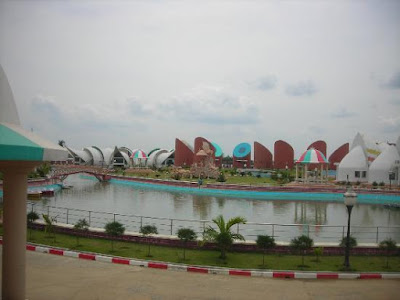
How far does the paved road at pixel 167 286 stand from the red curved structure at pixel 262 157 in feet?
141

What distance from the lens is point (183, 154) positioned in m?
52.4

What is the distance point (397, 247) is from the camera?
8406mm

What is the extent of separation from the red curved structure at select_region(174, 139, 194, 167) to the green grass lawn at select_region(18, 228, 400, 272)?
42.8m

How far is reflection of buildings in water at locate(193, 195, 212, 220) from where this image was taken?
690 inches

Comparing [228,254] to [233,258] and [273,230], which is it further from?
[273,230]

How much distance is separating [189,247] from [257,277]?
7.91 feet

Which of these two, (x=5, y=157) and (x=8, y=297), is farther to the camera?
(x=8, y=297)

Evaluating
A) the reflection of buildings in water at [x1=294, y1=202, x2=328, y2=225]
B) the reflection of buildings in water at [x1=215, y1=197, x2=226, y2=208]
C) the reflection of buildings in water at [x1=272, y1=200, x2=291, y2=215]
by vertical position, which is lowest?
the reflection of buildings in water at [x1=294, y1=202, x2=328, y2=225]

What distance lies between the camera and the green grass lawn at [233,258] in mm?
7723

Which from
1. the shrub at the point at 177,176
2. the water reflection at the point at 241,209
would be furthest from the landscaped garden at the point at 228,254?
the shrub at the point at 177,176

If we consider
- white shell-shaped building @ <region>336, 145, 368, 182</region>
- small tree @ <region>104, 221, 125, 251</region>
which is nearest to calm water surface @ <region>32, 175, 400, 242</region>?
small tree @ <region>104, 221, 125, 251</region>

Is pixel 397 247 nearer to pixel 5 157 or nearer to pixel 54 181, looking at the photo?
pixel 5 157

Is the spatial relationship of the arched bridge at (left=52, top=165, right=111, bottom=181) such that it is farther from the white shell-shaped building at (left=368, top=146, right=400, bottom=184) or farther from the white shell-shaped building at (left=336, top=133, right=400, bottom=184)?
the white shell-shaped building at (left=368, top=146, right=400, bottom=184)

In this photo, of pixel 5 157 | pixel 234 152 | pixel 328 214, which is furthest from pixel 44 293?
pixel 234 152
